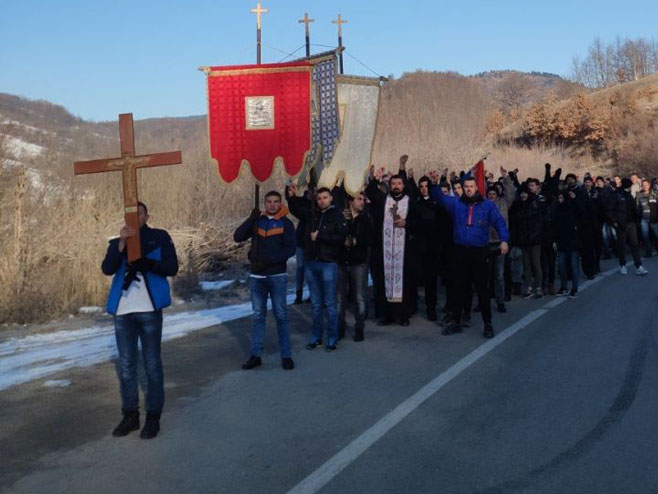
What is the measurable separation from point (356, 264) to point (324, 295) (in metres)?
0.89

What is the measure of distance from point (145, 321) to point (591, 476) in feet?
11.2

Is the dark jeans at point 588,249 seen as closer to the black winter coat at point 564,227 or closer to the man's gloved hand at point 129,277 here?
the black winter coat at point 564,227

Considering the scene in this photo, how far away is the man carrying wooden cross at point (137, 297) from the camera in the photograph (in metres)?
6.25

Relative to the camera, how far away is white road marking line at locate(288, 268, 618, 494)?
5113mm

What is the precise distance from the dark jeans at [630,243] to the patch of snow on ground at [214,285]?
8154mm

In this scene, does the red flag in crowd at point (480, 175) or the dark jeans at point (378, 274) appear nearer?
the dark jeans at point (378, 274)

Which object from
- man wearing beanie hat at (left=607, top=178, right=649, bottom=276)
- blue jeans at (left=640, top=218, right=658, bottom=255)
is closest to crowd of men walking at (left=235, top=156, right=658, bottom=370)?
man wearing beanie hat at (left=607, top=178, right=649, bottom=276)

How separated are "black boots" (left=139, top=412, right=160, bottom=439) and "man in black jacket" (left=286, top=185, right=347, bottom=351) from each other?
3.47m

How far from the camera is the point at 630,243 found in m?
17.5

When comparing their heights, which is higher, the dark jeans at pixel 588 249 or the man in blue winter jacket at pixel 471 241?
the man in blue winter jacket at pixel 471 241

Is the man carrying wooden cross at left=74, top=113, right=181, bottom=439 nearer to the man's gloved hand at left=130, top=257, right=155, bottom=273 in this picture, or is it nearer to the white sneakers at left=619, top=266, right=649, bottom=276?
the man's gloved hand at left=130, top=257, right=155, bottom=273

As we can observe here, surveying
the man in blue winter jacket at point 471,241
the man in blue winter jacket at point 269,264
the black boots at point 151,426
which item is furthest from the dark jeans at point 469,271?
the black boots at point 151,426

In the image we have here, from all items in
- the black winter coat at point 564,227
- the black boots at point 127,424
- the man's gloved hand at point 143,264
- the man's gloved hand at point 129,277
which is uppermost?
the man's gloved hand at point 143,264

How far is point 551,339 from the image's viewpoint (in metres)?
9.90
